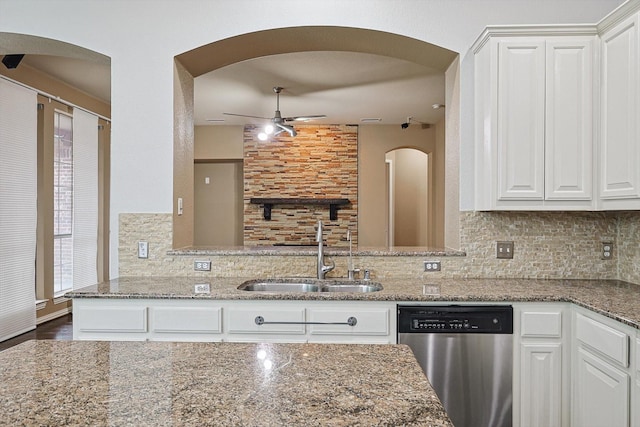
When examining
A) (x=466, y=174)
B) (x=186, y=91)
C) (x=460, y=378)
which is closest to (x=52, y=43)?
(x=186, y=91)

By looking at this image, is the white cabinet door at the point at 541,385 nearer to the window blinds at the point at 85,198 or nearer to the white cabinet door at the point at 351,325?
the white cabinet door at the point at 351,325

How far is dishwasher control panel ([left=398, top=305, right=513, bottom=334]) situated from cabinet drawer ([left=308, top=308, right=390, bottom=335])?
92 millimetres

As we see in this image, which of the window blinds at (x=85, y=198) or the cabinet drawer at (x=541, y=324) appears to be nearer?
the cabinet drawer at (x=541, y=324)

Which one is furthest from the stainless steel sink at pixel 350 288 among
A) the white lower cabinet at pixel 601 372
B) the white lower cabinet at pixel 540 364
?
the white lower cabinet at pixel 601 372

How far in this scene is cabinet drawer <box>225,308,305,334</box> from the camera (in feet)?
7.80

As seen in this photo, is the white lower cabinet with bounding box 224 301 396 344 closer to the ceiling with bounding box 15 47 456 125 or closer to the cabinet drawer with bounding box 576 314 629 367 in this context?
the cabinet drawer with bounding box 576 314 629 367

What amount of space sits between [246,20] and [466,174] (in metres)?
1.76

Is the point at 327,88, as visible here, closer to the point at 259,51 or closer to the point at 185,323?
the point at 259,51

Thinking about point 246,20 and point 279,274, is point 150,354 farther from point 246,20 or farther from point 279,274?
point 246,20

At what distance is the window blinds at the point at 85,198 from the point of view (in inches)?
226

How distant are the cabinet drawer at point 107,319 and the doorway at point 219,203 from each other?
6005mm

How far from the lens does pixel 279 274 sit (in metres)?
2.98

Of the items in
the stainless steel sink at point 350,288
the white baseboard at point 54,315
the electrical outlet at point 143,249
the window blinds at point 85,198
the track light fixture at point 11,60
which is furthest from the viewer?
the window blinds at point 85,198

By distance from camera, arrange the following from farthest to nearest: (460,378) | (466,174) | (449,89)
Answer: (449,89), (466,174), (460,378)
